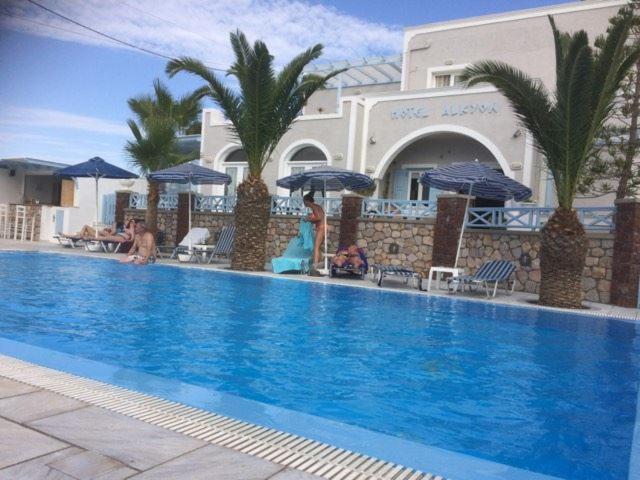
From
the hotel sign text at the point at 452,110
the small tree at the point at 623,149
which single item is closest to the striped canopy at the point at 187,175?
the hotel sign text at the point at 452,110

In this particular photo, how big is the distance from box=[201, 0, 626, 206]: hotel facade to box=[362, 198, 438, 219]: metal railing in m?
3.02

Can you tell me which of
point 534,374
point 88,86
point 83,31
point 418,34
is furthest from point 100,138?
point 534,374

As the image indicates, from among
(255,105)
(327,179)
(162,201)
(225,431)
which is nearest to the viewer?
(225,431)

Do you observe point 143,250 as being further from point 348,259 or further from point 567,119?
point 567,119

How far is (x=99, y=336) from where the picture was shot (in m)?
6.70

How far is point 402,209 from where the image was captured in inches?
643

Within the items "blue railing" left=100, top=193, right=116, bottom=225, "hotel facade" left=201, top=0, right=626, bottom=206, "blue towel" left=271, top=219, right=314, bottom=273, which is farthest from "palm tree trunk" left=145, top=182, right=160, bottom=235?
"blue towel" left=271, top=219, right=314, bottom=273

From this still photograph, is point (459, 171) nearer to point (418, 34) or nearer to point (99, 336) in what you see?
point (99, 336)

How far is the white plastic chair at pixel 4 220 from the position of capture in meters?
25.0

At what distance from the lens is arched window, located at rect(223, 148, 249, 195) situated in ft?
78.0

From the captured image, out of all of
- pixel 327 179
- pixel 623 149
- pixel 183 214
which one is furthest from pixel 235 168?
pixel 623 149

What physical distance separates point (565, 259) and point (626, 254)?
1420mm

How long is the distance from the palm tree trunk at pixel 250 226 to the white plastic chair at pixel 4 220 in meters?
14.6

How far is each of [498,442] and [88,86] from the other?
27788 millimetres
